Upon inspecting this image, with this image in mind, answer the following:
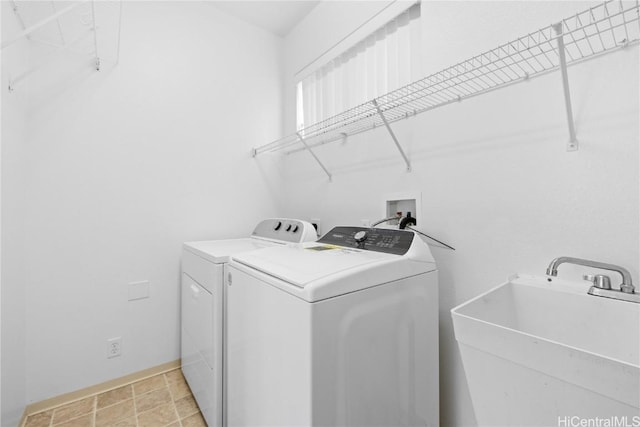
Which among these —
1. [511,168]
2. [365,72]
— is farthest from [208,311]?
[365,72]

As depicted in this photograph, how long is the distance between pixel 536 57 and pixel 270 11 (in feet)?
6.90

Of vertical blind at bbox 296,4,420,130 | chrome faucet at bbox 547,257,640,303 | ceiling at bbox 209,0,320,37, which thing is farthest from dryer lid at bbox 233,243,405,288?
ceiling at bbox 209,0,320,37

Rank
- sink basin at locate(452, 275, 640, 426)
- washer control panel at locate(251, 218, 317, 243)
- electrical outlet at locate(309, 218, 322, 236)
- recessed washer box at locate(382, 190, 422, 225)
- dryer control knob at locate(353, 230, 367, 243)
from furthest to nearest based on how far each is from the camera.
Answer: electrical outlet at locate(309, 218, 322, 236), washer control panel at locate(251, 218, 317, 243), recessed washer box at locate(382, 190, 422, 225), dryer control knob at locate(353, 230, 367, 243), sink basin at locate(452, 275, 640, 426)

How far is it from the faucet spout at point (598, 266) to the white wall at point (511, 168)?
7cm

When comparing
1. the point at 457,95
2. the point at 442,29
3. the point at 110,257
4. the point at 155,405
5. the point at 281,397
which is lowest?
the point at 155,405

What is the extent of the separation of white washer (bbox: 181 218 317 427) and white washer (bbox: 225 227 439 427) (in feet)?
0.27

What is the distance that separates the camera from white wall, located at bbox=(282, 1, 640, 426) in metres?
0.93

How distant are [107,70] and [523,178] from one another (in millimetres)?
2474

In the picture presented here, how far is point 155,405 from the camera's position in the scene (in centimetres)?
168

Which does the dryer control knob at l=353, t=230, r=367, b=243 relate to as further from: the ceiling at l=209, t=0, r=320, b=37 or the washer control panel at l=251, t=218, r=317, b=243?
the ceiling at l=209, t=0, r=320, b=37

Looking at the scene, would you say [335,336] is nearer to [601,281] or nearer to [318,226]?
[601,281]

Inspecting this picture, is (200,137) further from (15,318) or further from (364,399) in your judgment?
(364,399)

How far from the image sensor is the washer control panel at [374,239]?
121 cm

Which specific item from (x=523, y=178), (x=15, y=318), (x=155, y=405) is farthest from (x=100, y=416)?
(x=523, y=178)
